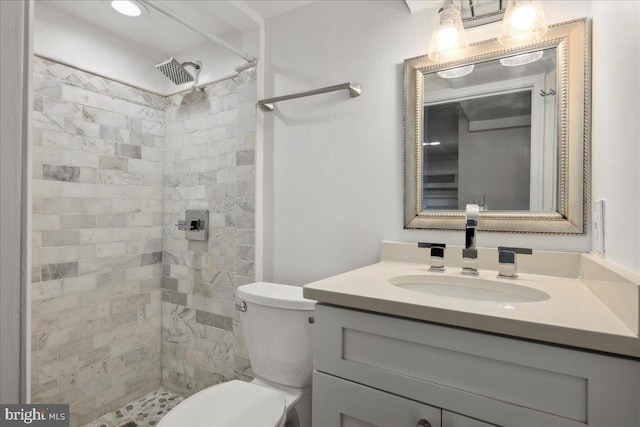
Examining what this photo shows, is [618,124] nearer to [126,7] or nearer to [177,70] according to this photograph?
[177,70]

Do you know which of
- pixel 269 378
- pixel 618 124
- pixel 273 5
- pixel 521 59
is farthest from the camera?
pixel 273 5

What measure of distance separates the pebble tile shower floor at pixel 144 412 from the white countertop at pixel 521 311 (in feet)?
5.40

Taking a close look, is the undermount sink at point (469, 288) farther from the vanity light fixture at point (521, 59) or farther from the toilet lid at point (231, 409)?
the vanity light fixture at point (521, 59)

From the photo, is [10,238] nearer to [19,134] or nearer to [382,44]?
[19,134]

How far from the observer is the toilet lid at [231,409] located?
112 cm

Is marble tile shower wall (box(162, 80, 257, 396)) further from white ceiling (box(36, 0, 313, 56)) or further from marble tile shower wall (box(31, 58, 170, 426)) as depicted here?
white ceiling (box(36, 0, 313, 56))

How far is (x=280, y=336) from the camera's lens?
137 cm

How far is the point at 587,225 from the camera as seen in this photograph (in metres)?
Result: 1.10

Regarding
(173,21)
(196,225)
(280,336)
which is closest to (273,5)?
(173,21)

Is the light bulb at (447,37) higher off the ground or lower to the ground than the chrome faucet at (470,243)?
higher

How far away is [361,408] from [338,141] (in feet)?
3.68

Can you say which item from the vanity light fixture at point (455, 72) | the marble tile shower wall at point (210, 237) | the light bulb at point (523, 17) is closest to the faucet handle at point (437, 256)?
the vanity light fixture at point (455, 72)

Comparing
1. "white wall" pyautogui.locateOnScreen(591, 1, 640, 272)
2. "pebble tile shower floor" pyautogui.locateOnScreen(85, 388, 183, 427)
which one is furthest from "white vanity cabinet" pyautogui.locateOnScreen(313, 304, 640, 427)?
"pebble tile shower floor" pyautogui.locateOnScreen(85, 388, 183, 427)

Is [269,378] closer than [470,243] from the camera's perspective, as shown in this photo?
No
